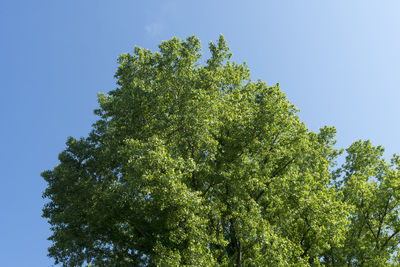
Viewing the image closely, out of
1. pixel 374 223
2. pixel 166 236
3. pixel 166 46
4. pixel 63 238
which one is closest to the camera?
pixel 166 236

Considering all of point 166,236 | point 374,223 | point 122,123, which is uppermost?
point 122,123

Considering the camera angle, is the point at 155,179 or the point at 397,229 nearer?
the point at 155,179

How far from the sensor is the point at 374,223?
25.0m

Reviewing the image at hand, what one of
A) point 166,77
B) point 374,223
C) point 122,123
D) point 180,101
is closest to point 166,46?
point 166,77

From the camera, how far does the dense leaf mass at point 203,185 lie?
1848cm

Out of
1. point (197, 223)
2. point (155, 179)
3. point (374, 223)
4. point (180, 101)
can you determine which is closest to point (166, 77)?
point (180, 101)

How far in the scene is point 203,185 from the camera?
23359 mm

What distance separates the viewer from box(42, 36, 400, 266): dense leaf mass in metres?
18.5

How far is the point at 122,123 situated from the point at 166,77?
17.9 ft

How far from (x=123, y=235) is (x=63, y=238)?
14.0ft

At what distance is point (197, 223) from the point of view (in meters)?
18.0

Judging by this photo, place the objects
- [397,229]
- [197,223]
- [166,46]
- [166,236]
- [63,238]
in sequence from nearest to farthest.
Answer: [197,223], [166,236], [63,238], [397,229], [166,46]

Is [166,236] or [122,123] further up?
[122,123]

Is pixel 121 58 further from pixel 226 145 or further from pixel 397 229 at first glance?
pixel 397 229
